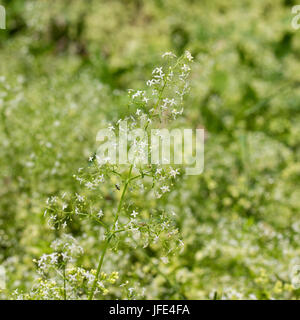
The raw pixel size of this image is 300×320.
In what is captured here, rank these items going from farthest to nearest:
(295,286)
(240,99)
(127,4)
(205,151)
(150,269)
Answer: (127,4) < (240,99) < (205,151) < (150,269) < (295,286)

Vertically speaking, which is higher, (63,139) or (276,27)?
(276,27)

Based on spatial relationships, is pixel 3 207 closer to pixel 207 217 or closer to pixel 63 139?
pixel 63 139

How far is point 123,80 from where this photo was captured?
4879 millimetres

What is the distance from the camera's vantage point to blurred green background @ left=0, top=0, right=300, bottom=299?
8.29 feet

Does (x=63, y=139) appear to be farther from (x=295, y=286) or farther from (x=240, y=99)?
Result: (x=240, y=99)

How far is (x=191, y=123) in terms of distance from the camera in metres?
4.24

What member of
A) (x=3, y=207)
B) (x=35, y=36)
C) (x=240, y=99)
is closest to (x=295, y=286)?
(x=3, y=207)

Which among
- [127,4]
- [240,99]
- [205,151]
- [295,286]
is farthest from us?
[127,4]

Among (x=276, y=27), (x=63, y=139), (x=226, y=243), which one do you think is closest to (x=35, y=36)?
(x=63, y=139)

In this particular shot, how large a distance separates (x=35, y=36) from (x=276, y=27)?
119 inches

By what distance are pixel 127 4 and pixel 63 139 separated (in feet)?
11.4

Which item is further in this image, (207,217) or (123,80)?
(123,80)

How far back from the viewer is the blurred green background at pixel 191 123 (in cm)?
253

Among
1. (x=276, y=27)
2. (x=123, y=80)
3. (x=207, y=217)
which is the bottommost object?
(x=207, y=217)
